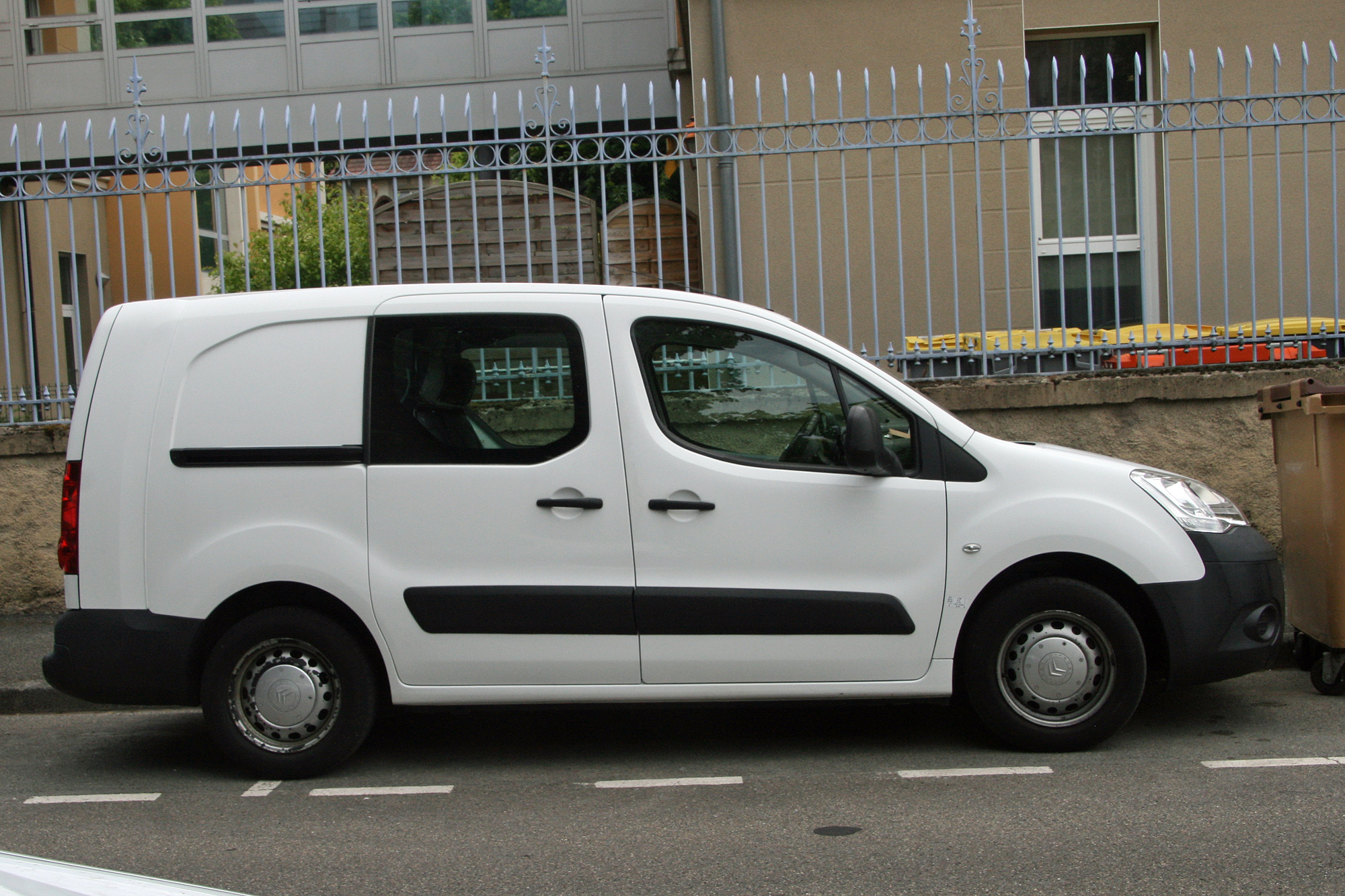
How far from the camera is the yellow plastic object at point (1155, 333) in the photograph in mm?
7844

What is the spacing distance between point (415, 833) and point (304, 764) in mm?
842

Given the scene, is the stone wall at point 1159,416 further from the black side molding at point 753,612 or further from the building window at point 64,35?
the building window at point 64,35

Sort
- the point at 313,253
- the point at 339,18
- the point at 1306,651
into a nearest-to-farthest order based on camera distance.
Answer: the point at 1306,651, the point at 339,18, the point at 313,253

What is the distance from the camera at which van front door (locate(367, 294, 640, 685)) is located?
15.2 ft

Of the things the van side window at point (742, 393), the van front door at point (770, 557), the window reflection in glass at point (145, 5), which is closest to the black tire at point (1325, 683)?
the van front door at point (770, 557)

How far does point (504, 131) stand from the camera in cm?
1597

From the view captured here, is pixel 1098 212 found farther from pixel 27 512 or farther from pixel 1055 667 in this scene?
pixel 27 512

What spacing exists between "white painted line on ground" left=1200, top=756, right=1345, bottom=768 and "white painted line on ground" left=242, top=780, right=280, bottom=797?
3.37 m

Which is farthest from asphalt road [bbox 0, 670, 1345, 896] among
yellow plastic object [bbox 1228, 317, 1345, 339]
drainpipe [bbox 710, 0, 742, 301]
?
drainpipe [bbox 710, 0, 742, 301]

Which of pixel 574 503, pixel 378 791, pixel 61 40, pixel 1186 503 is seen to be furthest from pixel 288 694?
pixel 61 40

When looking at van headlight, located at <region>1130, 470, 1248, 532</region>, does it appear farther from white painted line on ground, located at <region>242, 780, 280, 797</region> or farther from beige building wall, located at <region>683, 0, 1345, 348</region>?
beige building wall, located at <region>683, 0, 1345, 348</region>

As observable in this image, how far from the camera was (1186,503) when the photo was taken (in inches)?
189

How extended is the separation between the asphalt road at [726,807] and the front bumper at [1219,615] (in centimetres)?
33

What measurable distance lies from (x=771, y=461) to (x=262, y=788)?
7.29 feet
